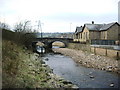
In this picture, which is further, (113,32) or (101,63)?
(113,32)

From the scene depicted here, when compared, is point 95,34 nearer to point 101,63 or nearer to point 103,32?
point 103,32

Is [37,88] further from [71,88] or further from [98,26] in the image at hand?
[98,26]

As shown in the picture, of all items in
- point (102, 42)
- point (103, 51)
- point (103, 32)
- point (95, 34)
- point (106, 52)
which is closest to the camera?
Answer: point (106, 52)

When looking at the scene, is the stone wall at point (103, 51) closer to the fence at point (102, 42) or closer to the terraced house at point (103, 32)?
the fence at point (102, 42)

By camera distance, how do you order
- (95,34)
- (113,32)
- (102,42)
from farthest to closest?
(95,34) → (113,32) → (102,42)

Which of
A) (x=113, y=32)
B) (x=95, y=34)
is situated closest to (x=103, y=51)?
(x=113, y=32)

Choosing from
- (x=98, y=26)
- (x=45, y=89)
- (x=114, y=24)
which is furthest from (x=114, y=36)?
(x=45, y=89)

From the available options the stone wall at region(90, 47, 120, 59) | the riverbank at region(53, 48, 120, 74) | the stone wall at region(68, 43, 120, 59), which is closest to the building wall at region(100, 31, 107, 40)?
the stone wall at region(68, 43, 120, 59)

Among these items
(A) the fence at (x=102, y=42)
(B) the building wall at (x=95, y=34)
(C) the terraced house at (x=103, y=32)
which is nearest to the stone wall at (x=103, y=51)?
(A) the fence at (x=102, y=42)

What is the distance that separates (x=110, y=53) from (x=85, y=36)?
92.2ft

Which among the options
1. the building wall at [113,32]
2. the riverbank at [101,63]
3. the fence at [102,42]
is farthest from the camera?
the building wall at [113,32]

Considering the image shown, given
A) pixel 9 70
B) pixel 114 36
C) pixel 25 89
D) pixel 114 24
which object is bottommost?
pixel 25 89

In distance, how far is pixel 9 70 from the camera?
10781mm

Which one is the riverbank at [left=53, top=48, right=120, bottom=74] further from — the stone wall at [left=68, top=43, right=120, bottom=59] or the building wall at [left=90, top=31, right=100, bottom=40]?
the building wall at [left=90, top=31, right=100, bottom=40]
